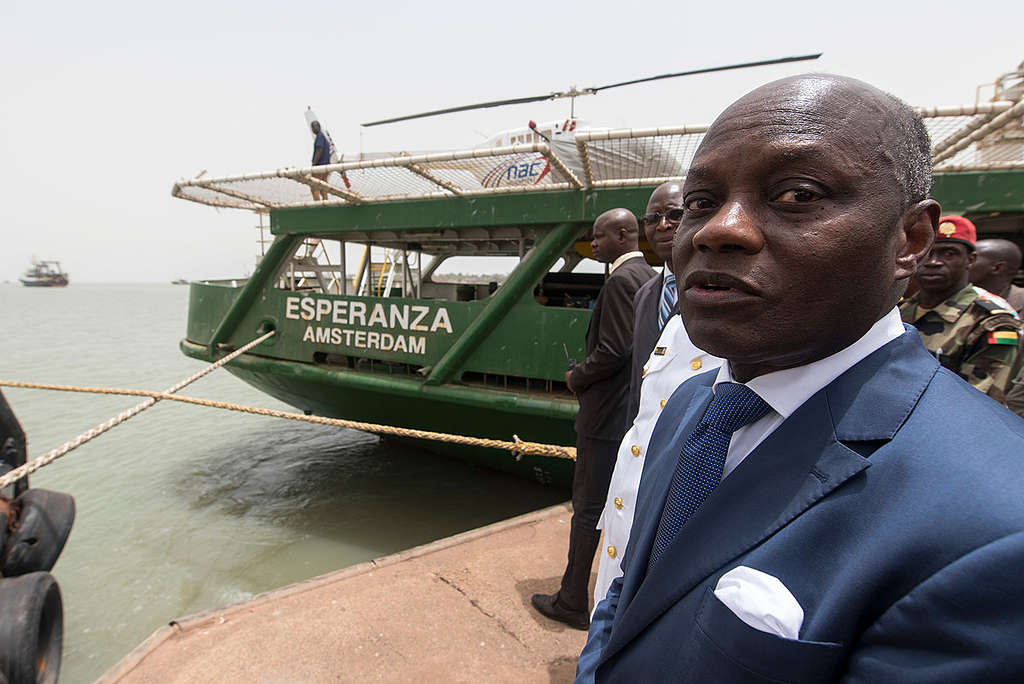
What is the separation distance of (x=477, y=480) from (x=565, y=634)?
3.85m

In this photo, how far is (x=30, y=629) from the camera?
8.58ft

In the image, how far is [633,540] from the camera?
101 centimetres

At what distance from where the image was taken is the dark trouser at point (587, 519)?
99.7 inches

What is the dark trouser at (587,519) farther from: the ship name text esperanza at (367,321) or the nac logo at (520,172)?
the nac logo at (520,172)

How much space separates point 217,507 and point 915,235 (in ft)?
21.6

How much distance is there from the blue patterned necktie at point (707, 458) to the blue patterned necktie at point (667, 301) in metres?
1.08

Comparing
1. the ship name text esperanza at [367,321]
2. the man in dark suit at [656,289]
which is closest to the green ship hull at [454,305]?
the ship name text esperanza at [367,321]

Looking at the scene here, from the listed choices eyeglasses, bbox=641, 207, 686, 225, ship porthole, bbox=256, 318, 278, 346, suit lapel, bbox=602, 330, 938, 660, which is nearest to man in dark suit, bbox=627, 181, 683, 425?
eyeglasses, bbox=641, 207, 686, 225

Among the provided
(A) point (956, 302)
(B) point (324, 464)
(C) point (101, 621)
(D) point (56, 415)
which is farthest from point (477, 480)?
(D) point (56, 415)

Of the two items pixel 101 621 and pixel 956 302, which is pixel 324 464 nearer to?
pixel 101 621

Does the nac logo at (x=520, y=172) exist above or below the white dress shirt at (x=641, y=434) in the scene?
above

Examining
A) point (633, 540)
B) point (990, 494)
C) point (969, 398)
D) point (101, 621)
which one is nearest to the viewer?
point (990, 494)

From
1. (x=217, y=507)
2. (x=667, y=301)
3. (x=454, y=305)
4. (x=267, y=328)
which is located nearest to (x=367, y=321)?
(x=454, y=305)

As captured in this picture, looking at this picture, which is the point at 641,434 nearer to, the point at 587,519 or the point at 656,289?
the point at 656,289
